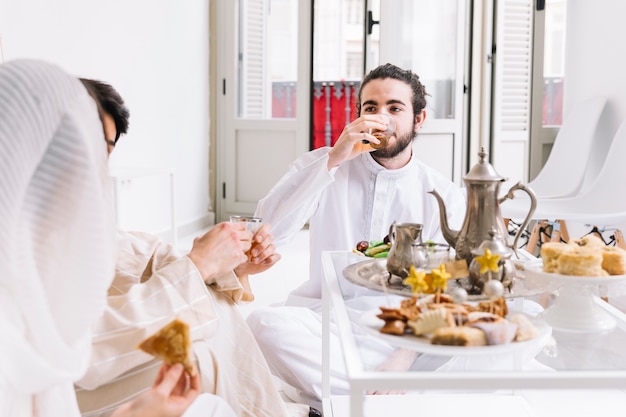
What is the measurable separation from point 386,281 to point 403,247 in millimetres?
69

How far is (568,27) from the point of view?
4367 mm

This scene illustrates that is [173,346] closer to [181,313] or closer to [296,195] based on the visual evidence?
[181,313]

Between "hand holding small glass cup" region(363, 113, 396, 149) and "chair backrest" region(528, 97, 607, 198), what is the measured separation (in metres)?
1.72

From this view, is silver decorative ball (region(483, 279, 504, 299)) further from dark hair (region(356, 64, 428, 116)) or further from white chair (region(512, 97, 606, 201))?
white chair (region(512, 97, 606, 201))

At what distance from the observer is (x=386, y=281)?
4.39 ft

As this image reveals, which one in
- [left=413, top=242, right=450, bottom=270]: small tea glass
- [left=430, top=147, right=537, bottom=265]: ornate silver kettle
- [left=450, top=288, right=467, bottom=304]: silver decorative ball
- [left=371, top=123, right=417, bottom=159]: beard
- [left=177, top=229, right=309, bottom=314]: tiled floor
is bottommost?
[left=177, top=229, right=309, bottom=314]: tiled floor

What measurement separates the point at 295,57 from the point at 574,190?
10.0 ft

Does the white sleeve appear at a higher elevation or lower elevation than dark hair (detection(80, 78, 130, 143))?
lower

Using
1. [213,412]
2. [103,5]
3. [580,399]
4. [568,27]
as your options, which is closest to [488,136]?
[568,27]

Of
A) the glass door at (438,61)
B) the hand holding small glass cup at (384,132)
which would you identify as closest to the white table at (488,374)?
the hand holding small glass cup at (384,132)

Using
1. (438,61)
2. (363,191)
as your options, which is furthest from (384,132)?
(438,61)

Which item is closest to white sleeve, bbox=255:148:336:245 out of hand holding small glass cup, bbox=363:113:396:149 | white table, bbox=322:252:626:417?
hand holding small glass cup, bbox=363:113:396:149

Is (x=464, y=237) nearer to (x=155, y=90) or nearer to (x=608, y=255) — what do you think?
(x=608, y=255)

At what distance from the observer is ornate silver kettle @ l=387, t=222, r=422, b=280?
1.32 meters
